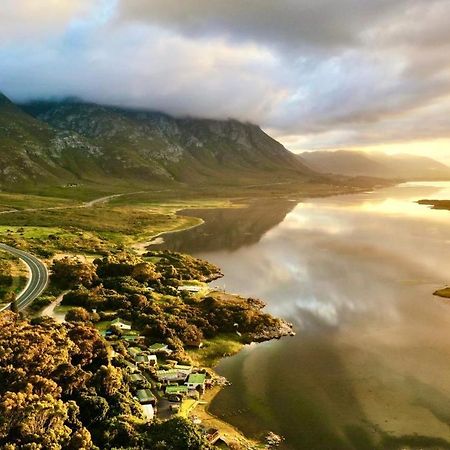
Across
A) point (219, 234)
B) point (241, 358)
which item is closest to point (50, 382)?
point (241, 358)


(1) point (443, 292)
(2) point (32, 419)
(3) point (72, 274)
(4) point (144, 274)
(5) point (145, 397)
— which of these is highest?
(2) point (32, 419)

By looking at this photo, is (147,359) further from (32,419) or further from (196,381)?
(32,419)

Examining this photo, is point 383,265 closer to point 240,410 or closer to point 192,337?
point 192,337

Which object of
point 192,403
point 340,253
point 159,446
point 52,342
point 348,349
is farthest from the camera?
point 340,253

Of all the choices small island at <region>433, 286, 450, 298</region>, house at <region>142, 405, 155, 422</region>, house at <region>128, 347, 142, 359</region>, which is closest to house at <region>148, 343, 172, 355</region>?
house at <region>128, 347, 142, 359</region>

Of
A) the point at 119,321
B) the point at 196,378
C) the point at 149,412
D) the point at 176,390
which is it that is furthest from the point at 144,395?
the point at 119,321

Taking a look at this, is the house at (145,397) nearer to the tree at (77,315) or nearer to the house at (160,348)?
the house at (160,348)

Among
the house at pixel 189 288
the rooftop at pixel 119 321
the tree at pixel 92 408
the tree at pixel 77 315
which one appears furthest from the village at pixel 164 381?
the house at pixel 189 288
